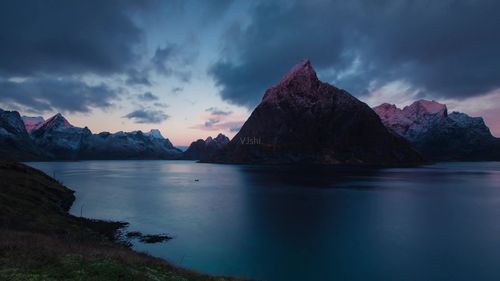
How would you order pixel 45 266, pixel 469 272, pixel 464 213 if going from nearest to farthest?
1. pixel 45 266
2. pixel 469 272
3. pixel 464 213

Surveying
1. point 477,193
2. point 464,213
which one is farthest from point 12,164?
point 477,193

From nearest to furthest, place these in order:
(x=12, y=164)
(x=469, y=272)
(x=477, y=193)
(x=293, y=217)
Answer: (x=469, y=272), (x=293, y=217), (x=12, y=164), (x=477, y=193)

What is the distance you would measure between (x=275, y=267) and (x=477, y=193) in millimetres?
102524

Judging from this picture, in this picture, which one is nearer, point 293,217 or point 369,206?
point 293,217

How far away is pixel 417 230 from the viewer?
200ft

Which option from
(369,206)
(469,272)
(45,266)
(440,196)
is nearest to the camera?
(45,266)

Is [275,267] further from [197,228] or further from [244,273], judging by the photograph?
[197,228]

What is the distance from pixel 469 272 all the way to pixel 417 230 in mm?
21250

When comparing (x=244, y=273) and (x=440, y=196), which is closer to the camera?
(x=244, y=273)

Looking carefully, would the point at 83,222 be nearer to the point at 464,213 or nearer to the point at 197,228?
the point at 197,228

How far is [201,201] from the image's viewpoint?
335 ft

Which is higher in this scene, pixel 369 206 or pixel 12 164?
pixel 12 164

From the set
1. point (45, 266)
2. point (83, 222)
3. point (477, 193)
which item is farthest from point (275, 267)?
point (477, 193)

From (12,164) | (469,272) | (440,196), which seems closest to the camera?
(469,272)
